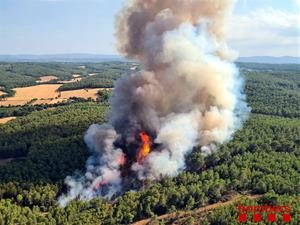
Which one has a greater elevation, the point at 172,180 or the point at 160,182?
the point at 172,180

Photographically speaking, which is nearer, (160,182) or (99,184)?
(99,184)

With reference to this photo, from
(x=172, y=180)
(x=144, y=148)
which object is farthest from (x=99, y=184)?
(x=144, y=148)

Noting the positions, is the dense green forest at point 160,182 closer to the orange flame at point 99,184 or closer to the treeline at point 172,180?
the treeline at point 172,180

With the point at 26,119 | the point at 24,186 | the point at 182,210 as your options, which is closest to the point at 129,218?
the point at 182,210

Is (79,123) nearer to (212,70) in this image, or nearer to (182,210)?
(212,70)

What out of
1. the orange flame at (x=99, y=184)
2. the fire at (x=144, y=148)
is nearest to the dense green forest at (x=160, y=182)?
the orange flame at (x=99, y=184)

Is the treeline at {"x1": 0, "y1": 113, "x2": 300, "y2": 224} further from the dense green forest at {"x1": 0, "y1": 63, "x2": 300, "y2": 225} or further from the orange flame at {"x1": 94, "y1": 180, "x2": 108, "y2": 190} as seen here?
the orange flame at {"x1": 94, "y1": 180, "x2": 108, "y2": 190}

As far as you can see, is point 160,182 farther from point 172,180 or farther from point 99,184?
point 99,184
